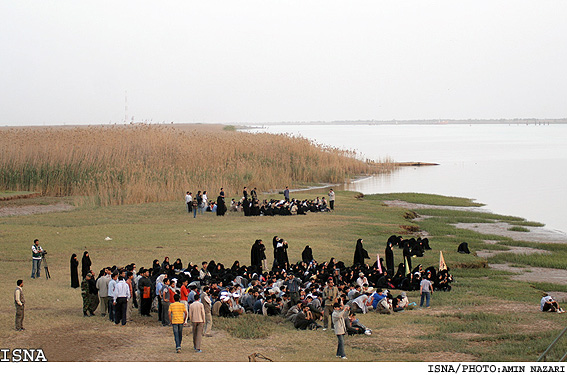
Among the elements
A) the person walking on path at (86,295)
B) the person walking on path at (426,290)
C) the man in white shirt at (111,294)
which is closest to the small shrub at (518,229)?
the person walking on path at (426,290)

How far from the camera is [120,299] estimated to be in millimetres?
16547

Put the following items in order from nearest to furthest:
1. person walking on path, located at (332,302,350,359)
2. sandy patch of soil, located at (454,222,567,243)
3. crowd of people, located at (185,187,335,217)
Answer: person walking on path, located at (332,302,350,359), sandy patch of soil, located at (454,222,567,243), crowd of people, located at (185,187,335,217)

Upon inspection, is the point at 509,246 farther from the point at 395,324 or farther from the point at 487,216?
the point at 395,324

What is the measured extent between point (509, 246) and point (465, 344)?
18111mm

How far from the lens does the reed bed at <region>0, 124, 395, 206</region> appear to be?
145ft

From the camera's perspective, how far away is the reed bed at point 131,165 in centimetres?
4422

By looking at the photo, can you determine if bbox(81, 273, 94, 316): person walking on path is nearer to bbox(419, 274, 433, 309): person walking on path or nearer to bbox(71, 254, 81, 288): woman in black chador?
bbox(71, 254, 81, 288): woman in black chador

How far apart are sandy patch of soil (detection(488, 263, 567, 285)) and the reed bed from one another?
73.9ft

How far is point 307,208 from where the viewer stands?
39469 mm

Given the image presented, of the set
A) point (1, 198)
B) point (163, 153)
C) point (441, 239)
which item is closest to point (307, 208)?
point (441, 239)

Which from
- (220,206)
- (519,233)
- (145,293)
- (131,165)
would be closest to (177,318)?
(145,293)

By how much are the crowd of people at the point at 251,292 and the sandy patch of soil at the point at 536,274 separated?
4463mm

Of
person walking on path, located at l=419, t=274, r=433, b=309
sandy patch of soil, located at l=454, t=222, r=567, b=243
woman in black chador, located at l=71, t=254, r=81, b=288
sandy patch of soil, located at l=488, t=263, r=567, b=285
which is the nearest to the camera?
person walking on path, located at l=419, t=274, r=433, b=309

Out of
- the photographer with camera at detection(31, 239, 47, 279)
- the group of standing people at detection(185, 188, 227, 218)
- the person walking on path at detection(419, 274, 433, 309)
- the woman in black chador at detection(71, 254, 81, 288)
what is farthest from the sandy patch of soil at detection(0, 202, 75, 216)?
the person walking on path at detection(419, 274, 433, 309)
